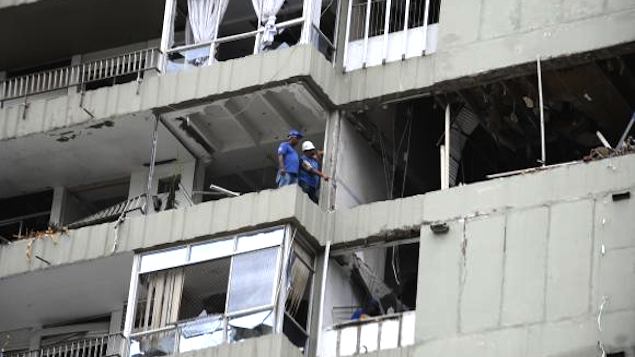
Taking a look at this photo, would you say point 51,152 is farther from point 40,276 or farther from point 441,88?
point 441,88

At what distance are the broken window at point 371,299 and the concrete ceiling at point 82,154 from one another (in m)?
4.15

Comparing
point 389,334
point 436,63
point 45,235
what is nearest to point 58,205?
point 45,235

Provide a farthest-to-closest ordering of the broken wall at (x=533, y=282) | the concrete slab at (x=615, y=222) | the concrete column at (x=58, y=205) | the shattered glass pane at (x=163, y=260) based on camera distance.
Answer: the concrete column at (x=58, y=205)
the shattered glass pane at (x=163, y=260)
the concrete slab at (x=615, y=222)
the broken wall at (x=533, y=282)

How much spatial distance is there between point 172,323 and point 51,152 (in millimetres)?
5420

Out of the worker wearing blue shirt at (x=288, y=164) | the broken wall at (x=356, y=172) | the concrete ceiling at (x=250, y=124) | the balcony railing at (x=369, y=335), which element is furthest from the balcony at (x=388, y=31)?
the balcony railing at (x=369, y=335)

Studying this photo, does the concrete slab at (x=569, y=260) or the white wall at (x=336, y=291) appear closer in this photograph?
the concrete slab at (x=569, y=260)

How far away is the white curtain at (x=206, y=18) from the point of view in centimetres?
3872

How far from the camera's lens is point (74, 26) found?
1635 inches

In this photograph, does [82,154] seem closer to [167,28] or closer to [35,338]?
[167,28]

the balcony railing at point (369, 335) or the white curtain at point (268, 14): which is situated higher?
the white curtain at point (268, 14)

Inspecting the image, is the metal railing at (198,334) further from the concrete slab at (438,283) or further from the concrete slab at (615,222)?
the concrete slab at (615,222)

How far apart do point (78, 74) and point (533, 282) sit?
1177 centimetres

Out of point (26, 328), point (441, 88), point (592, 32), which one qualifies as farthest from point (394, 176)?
point (26, 328)

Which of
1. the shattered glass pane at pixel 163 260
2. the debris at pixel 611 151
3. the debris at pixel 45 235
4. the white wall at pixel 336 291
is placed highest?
the debris at pixel 611 151
